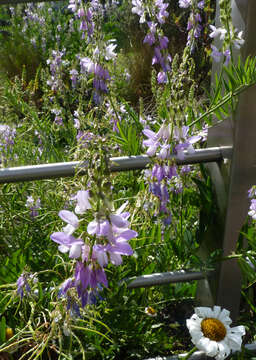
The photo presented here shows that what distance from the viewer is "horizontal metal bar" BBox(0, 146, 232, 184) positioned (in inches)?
37.0

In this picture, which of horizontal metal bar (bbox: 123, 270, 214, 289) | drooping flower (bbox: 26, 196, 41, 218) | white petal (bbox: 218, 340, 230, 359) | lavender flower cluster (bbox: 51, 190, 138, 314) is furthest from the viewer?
drooping flower (bbox: 26, 196, 41, 218)

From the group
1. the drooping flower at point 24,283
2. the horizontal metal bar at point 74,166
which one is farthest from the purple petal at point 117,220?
the drooping flower at point 24,283

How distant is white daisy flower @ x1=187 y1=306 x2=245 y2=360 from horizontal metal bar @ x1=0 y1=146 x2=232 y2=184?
397 mm

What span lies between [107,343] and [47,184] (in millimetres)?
770

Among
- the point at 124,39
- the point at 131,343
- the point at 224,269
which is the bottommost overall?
the point at 131,343

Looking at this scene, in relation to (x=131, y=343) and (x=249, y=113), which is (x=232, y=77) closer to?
(x=249, y=113)

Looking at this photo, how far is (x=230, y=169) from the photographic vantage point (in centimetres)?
108

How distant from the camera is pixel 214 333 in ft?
3.66

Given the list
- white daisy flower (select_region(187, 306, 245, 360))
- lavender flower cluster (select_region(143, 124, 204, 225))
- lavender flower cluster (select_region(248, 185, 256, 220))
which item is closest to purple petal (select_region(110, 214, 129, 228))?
lavender flower cluster (select_region(143, 124, 204, 225))

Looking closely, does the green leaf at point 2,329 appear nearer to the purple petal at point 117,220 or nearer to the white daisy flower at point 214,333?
the white daisy flower at point 214,333

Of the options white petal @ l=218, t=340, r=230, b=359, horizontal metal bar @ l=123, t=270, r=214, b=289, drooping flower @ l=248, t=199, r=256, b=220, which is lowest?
white petal @ l=218, t=340, r=230, b=359

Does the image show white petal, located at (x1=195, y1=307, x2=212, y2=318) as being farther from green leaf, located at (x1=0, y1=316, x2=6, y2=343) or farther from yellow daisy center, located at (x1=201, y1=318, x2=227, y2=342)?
green leaf, located at (x1=0, y1=316, x2=6, y2=343)

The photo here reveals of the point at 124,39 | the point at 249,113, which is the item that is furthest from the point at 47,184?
the point at 124,39

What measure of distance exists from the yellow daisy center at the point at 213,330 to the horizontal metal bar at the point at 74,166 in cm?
41
